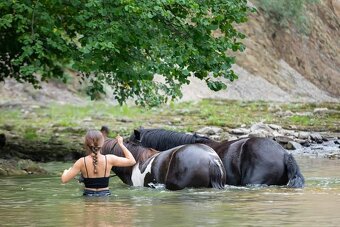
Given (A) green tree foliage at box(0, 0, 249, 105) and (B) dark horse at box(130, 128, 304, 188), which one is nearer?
(B) dark horse at box(130, 128, 304, 188)

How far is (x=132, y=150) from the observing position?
53.3 ft

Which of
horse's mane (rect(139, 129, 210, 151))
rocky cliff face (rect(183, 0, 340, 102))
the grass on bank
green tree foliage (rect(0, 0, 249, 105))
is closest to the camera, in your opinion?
horse's mane (rect(139, 129, 210, 151))

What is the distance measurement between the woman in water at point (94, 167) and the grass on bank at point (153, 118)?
13.5 meters

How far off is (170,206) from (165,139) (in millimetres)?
4253

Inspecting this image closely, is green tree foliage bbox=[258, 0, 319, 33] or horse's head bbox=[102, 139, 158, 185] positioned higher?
green tree foliage bbox=[258, 0, 319, 33]

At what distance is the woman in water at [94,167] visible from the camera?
1326 centimetres

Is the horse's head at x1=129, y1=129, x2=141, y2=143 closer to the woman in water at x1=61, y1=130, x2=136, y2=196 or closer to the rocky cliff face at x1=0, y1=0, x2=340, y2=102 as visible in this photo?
the woman in water at x1=61, y1=130, x2=136, y2=196

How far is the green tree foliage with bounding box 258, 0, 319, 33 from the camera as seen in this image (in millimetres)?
61875

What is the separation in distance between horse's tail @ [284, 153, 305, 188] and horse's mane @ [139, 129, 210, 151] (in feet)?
5.96

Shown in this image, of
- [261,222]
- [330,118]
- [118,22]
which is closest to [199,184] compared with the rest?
[261,222]

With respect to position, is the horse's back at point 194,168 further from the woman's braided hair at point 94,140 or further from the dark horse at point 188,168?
the woman's braided hair at point 94,140

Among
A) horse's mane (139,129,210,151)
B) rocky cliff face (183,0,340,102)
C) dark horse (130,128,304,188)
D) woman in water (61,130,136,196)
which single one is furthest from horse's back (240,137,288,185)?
rocky cliff face (183,0,340,102)

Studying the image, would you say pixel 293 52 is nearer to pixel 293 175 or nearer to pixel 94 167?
pixel 293 175

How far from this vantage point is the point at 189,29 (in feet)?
67.8
